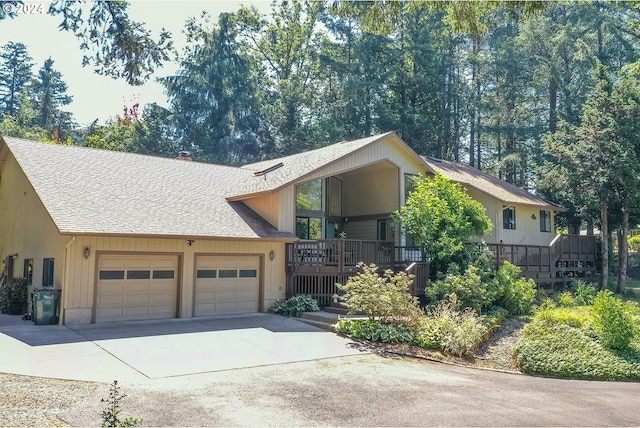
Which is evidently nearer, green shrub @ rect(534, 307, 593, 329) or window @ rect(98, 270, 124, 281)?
green shrub @ rect(534, 307, 593, 329)

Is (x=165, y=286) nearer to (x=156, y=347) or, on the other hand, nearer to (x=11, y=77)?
(x=156, y=347)

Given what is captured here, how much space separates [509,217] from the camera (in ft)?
73.5

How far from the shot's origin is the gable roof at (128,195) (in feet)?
41.9

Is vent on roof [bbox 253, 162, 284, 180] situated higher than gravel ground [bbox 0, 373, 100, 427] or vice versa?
vent on roof [bbox 253, 162, 284, 180]

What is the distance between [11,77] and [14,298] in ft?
185

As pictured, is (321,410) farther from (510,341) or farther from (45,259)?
(45,259)

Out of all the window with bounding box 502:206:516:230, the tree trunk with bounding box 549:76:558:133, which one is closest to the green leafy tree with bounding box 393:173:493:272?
the window with bounding box 502:206:516:230

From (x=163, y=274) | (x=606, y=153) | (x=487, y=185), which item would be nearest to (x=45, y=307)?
(x=163, y=274)

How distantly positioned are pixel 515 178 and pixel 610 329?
27957 millimetres

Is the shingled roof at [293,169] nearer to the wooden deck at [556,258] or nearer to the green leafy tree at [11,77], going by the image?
the wooden deck at [556,258]

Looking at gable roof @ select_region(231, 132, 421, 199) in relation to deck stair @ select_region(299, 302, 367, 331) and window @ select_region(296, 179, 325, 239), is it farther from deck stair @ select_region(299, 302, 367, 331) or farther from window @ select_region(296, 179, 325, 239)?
deck stair @ select_region(299, 302, 367, 331)

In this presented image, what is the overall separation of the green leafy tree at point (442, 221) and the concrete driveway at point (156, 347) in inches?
199

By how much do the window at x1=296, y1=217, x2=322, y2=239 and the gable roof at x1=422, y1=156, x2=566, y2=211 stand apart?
6.10 metres

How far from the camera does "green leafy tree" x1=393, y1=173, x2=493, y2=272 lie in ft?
50.4
